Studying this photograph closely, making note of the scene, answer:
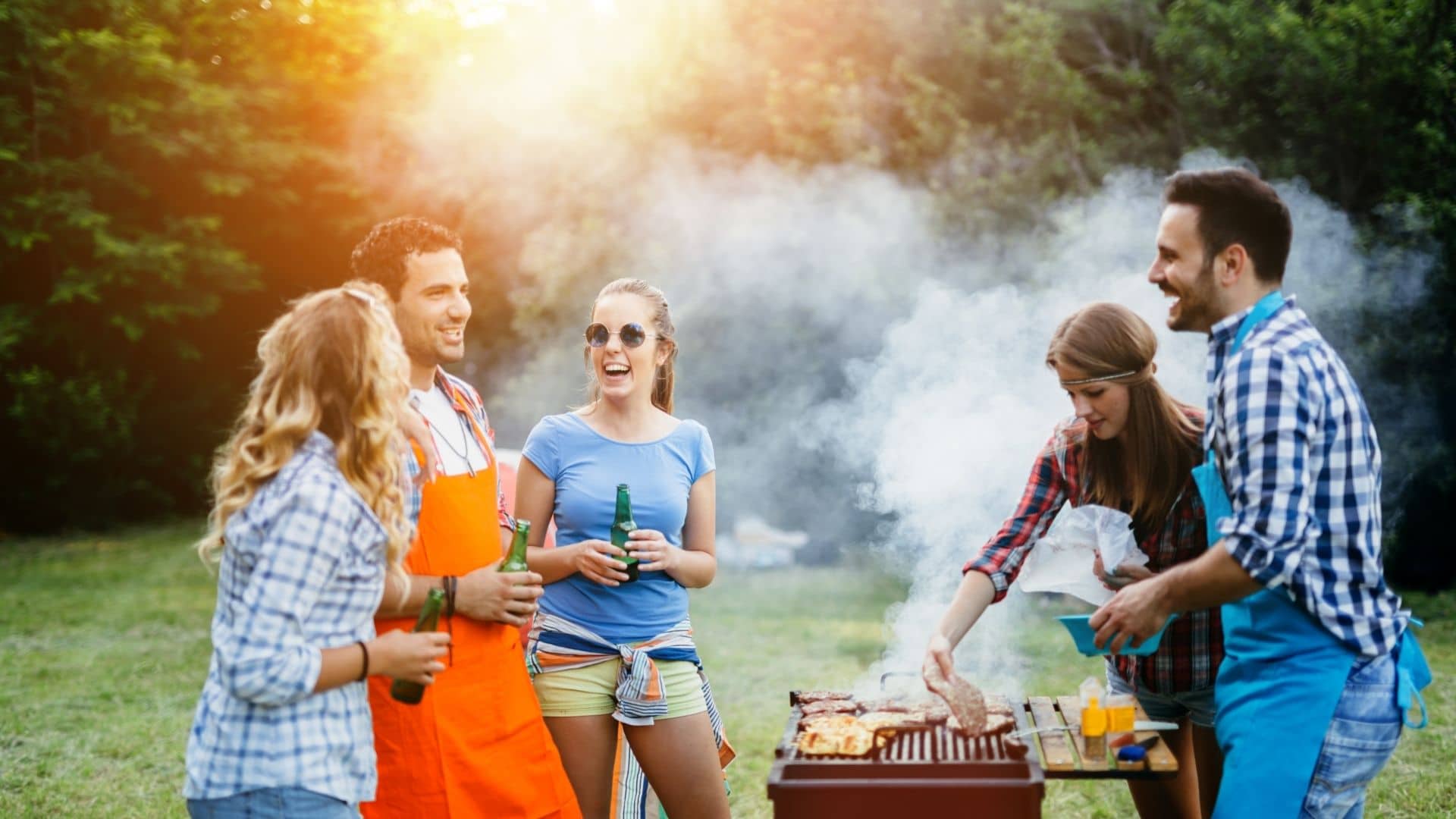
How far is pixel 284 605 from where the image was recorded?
7.59 ft

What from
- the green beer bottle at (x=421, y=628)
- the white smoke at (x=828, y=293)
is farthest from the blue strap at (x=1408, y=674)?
the white smoke at (x=828, y=293)

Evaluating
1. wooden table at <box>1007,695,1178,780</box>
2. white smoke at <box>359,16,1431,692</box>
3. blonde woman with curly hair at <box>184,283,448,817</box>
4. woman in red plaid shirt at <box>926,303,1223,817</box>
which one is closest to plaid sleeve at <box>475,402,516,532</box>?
blonde woman with curly hair at <box>184,283,448,817</box>

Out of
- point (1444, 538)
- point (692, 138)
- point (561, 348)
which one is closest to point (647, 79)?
point (692, 138)

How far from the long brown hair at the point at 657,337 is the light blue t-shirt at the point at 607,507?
0.77ft

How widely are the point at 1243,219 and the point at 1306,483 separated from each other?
0.62m

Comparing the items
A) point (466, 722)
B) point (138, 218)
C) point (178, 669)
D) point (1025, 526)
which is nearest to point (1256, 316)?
point (1025, 526)

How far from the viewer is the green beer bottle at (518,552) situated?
3.12 m

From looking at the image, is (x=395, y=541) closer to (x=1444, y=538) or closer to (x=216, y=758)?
(x=216, y=758)

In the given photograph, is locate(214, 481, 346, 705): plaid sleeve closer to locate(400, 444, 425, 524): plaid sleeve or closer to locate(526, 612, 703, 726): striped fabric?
locate(400, 444, 425, 524): plaid sleeve

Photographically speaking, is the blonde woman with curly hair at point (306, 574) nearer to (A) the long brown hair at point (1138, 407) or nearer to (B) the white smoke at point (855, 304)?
(A) the long brown hair at point (1138, 407)

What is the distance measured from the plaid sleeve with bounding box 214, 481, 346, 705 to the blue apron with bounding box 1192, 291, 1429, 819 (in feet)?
6.15

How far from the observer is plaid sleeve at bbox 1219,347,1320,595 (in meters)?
2.41

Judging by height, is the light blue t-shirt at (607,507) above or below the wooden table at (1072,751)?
above

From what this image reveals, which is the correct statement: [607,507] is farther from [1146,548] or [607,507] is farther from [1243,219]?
[1243,219]
